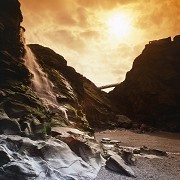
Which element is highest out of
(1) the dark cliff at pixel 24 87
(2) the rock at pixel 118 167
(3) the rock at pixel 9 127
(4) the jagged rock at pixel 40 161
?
(1) the dark cliff at pixel 24 87

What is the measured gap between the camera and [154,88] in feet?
240

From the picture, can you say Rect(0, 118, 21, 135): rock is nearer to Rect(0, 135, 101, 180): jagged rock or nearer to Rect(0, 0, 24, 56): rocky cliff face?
Rect(0, 135, 101, 180): jagged rock

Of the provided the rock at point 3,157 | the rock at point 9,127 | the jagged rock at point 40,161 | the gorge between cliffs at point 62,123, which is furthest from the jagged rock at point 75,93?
the rock at point 3,157

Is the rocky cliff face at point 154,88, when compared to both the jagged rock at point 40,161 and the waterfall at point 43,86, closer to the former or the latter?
the waterfall at point 43,86

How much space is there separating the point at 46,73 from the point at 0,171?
2656 centimetres

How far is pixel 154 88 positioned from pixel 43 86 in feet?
145

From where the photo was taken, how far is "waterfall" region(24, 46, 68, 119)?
31562 millimetres

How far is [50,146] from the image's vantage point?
59.0ft

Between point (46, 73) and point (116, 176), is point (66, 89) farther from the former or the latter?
point (116, 176)

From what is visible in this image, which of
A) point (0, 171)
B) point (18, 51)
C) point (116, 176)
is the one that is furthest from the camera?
point (18, 51)

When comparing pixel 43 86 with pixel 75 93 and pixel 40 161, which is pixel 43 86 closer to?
pixel 75 93

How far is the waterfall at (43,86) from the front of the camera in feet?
104

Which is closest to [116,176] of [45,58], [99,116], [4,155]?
[4,155]

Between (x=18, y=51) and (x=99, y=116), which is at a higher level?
(x=18, y=51)
